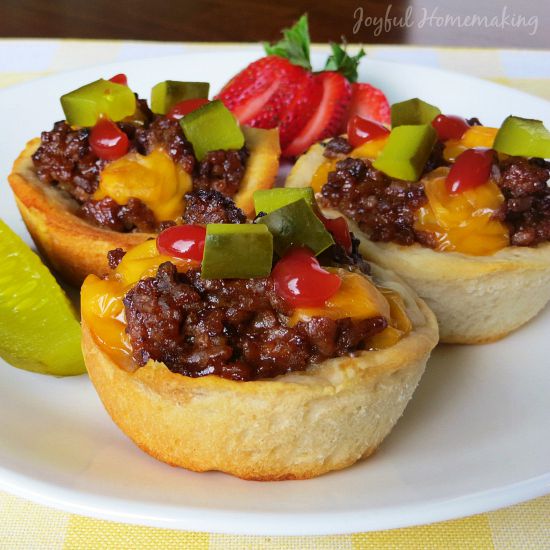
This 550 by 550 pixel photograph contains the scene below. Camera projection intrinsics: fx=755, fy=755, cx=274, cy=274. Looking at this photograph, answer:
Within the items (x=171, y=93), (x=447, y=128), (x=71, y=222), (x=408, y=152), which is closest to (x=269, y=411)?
(x=408, y=152)

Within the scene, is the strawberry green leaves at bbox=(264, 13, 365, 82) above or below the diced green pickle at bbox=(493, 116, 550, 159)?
below

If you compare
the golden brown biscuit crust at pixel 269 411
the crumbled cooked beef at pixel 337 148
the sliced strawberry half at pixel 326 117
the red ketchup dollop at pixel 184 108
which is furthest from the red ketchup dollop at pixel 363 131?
the golden brown biscuit crust at pixel 269 411

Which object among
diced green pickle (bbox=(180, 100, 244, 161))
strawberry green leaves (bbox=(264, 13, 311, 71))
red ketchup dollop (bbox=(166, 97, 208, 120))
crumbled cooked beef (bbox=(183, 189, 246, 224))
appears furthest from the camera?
strawberry green leaves (bbox=(264, 13, 311, 71))

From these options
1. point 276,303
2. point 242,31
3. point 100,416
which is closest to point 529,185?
point 276,303

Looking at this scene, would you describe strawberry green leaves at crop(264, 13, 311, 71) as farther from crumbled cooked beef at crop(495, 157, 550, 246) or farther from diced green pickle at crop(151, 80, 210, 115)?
crumbled cooked beef at crop(495, 157, 550, 246)

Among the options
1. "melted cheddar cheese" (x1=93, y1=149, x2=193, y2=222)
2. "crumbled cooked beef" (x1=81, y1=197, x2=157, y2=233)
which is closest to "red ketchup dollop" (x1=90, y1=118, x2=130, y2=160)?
"melted cheddar cheese" (x1=93, y1=149, x2=193, y2=222)

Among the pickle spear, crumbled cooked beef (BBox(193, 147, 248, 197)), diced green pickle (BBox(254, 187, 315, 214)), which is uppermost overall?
diced green pickle (BBox(254, 187, 315, 214))

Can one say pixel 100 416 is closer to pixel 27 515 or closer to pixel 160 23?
pixel 27 515
